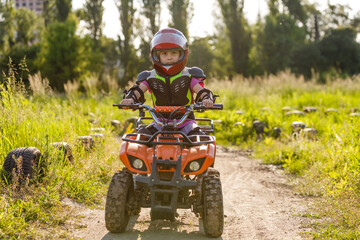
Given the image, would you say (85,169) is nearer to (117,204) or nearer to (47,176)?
(47,176)

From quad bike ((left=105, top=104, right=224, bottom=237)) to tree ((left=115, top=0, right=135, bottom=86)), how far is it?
1993 centimetres

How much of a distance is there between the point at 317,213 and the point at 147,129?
2191mm

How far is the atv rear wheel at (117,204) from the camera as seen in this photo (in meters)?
3.57

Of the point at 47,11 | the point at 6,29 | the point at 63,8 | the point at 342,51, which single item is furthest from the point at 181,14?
the point at 47,11

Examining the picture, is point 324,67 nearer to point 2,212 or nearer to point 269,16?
point 269,16

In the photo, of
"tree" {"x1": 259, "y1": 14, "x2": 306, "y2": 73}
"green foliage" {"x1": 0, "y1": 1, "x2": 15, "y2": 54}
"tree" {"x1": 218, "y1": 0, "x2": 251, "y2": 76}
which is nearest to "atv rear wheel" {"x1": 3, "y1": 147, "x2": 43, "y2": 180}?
"green foliage" {"x1": 0, "y1": 1, "x2": 15, "y2": 54}

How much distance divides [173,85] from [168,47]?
0.43 meters

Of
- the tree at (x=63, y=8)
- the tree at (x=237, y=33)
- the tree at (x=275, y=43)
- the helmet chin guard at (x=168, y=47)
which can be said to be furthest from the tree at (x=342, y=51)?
the helmet chin guard at (x=168, y=47)

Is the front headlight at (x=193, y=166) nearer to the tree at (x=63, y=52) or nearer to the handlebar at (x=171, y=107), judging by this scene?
the handlebar at (x=171, y=107)

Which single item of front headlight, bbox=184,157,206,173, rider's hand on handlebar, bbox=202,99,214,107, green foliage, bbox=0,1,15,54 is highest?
green foliage, bbox=0,1,15,54

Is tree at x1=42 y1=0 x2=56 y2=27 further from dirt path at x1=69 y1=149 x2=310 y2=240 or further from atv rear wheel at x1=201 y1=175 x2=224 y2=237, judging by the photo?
atv rear wheel at x1=201 y1=175 x2=224 y2=237

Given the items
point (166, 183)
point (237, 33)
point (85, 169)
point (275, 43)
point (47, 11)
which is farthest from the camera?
point (47, 11)

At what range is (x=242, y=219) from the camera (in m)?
4.31

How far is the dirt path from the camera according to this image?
12.4 ft
